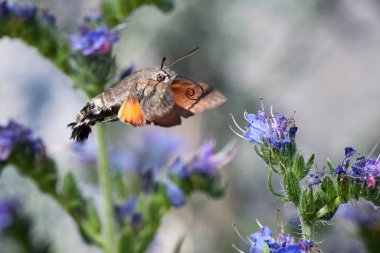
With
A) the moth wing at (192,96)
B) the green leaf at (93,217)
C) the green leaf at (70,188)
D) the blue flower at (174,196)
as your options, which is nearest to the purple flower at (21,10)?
the green leaf at (70,188)

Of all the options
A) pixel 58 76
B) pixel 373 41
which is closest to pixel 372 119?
pixel 373 41

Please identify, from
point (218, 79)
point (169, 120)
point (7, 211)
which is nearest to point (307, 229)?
point (169, 120)

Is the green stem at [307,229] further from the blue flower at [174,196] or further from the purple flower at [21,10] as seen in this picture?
the purple flower at [21,10]

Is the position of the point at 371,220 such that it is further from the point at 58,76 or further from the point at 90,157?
the point at 58,76

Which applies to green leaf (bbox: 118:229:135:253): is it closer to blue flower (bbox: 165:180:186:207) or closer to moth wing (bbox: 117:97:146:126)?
blue flower (bbox: 165:180:186:207)

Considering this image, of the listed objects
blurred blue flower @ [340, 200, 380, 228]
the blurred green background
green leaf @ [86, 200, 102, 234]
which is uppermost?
blurred blue flower @ [340, 200, 380, 228]

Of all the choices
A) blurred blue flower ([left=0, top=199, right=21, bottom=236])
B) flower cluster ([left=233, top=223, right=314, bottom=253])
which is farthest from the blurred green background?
flower cluster ([left=233, top=223, right=314, bottom=253])
